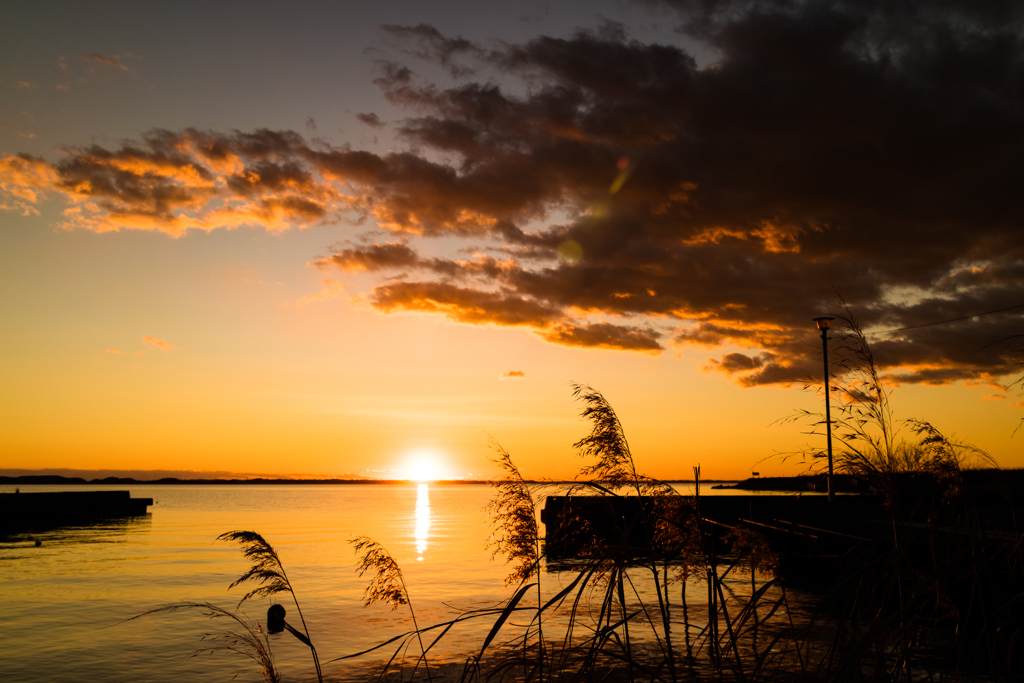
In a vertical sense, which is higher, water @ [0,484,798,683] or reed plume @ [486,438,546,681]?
reed plume @ [486,438,546,681]

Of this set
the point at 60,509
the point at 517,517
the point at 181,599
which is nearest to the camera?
the point at 517,517

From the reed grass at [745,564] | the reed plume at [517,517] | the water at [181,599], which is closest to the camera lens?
the reed grass at [745,564]

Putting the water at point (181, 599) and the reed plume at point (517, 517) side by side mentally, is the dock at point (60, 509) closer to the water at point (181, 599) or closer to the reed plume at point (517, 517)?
the water at point (181, 599)

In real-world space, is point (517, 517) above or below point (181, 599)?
above

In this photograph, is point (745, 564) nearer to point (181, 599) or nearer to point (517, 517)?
point (517, 517)

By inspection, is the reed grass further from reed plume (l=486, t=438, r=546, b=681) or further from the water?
the water

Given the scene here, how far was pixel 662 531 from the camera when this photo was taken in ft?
22.2

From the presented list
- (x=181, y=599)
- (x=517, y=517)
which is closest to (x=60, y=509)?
(x=181, y=599)

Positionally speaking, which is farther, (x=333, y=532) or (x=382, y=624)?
(x=333, y=532)

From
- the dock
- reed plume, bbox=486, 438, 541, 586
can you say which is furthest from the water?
the dock

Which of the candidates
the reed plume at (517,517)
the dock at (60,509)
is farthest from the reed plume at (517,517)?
the dock at (60,509)

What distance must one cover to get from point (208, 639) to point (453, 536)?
138ft

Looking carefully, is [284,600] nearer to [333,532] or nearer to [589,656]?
[589,656]

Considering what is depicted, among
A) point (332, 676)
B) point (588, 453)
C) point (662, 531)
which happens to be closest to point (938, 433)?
point (662, 531)
